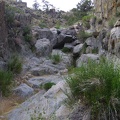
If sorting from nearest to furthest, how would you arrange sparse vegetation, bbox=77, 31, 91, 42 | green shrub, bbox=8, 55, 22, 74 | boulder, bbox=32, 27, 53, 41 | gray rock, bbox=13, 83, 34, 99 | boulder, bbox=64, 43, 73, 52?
gray rock, bbox=13, 83, 34, 99
green shrub, bbox=8, 55, 22, 74
boulder, bbox=32, 27, 53, 41
boulder, bbox=64, 43, 73, 52
sparse vegetation, bbox=77, 31, 91, 42

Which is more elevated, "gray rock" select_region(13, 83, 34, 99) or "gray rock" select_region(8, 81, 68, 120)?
"gray rock" select_region(8, 81, 68, 120)

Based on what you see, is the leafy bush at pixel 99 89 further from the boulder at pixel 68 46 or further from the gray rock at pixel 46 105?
the boulder at pixel 68 46

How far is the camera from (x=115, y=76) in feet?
11.0

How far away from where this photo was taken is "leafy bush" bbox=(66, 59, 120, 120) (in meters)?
3.09

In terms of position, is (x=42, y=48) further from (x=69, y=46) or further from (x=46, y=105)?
(x=46, y=105)

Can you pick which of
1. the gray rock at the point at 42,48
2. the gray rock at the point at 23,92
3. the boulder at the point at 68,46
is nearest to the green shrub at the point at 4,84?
the gray rock at the point at 23,92

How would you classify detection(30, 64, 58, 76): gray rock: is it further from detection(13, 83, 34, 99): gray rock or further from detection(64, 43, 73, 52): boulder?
detection(64, 43, 73, 52): boulder

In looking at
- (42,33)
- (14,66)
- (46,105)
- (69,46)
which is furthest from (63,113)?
(69,46)

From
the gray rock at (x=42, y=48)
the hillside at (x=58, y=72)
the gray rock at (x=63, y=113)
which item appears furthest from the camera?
the gray rock at (x=42, y=48)

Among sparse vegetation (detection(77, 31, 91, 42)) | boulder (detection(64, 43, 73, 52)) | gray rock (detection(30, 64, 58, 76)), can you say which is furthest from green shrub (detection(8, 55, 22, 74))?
sparse vegetation (detection(77, 31, 91, 42))

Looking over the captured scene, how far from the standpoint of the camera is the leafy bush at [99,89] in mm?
3092

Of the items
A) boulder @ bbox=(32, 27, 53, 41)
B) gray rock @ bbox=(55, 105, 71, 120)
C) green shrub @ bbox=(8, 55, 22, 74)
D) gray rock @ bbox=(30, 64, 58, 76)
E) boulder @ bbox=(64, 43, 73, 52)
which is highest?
boulder @ bbox=(32, 27, 53, 41)

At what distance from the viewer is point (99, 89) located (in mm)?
3289

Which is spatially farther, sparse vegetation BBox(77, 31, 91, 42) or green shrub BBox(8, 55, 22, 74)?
sparse vegetation BBox(77, 31, 91, 42)
